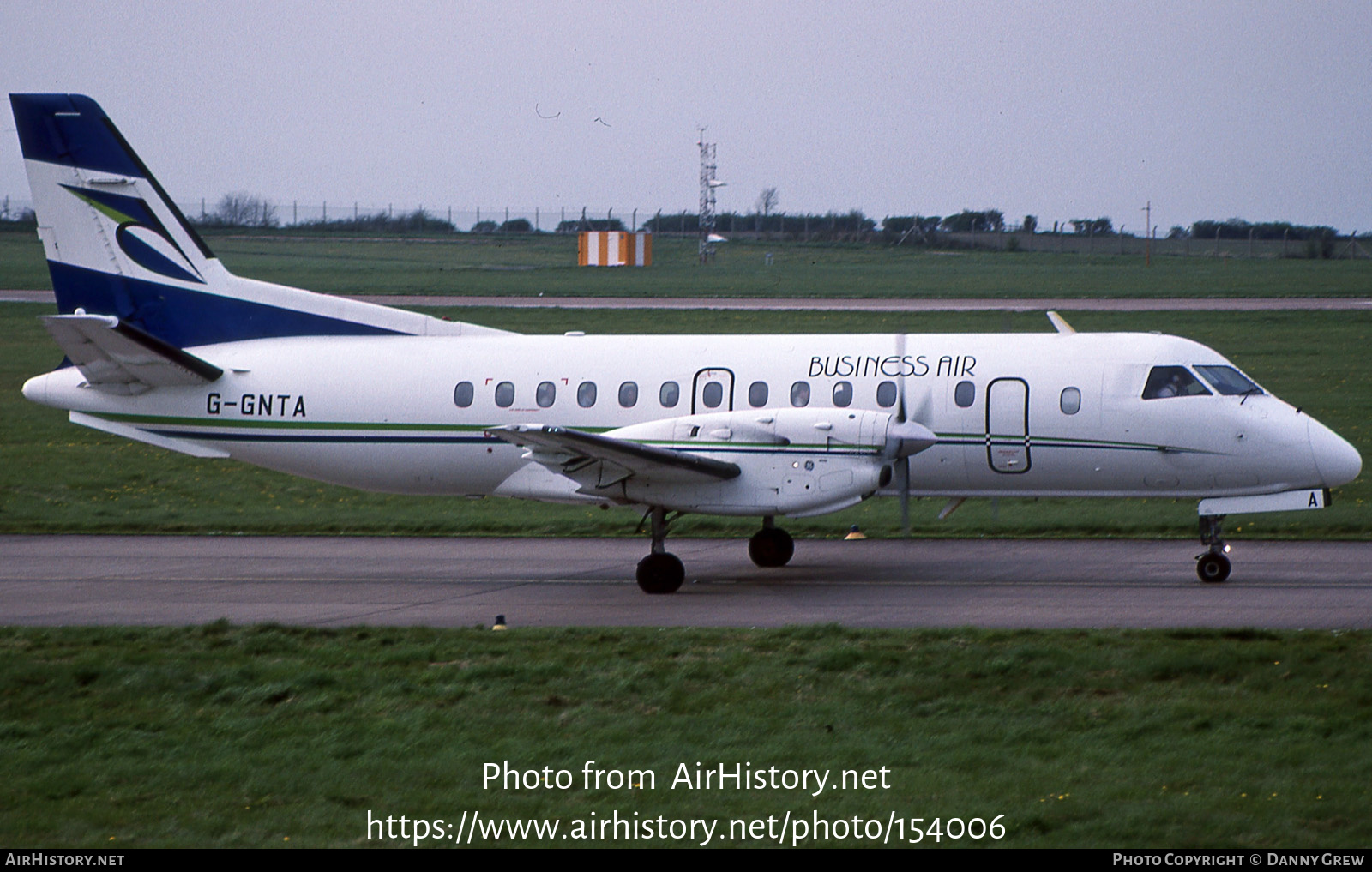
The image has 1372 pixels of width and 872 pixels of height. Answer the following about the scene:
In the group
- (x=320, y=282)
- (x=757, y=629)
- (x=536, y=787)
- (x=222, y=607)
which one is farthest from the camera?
(x=320, y=282)

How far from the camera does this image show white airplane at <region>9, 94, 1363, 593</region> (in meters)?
17.0

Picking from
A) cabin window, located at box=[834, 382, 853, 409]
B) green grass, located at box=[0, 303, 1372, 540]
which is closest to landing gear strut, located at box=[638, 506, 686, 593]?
cabin window, located at box=[834, 382, 853, 409]

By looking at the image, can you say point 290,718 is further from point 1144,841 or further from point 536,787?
point 1144,841

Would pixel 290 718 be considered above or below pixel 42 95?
below

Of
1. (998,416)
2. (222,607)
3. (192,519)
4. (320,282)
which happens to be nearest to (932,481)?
(998,416)

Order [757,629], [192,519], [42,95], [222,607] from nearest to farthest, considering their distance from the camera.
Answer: [757,629] → [222,607] → [42,95] → [192,519]

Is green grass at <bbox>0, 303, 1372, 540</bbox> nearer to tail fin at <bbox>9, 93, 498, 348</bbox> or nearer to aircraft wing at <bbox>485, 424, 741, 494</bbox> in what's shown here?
tail fin at <bbox>9, 93, 498, 348</bbox>

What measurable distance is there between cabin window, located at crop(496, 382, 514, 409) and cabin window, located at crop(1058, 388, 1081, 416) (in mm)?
7212

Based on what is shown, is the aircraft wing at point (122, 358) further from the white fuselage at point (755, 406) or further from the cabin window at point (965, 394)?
the cabin window at point (965, 394)

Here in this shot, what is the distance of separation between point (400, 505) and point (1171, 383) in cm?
1435

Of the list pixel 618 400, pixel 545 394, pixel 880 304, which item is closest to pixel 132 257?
pixel 545 394

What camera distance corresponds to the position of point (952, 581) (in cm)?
1745

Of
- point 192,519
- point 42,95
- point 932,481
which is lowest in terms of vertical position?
point 192,519

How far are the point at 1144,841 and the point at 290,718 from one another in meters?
6.55
